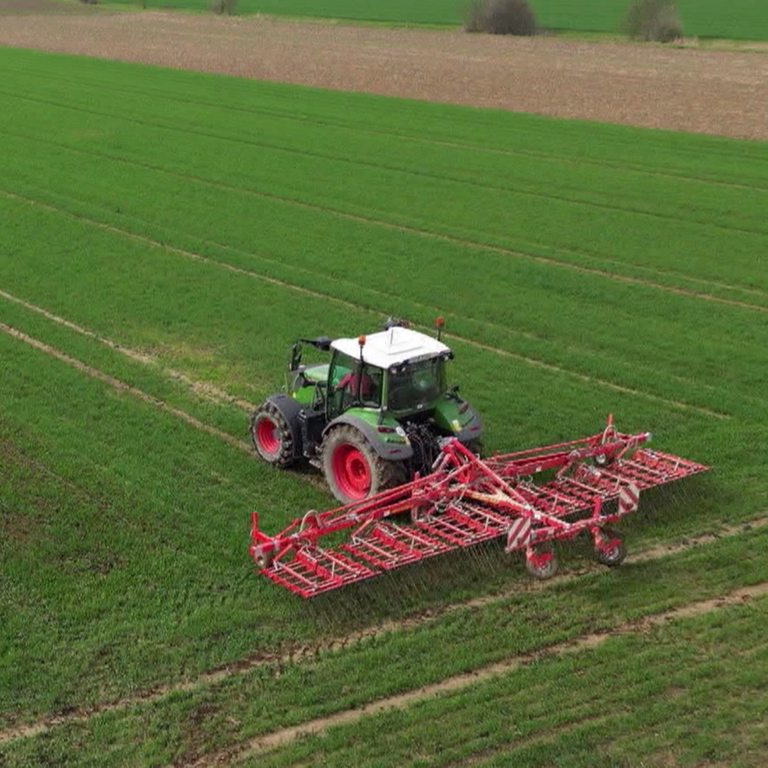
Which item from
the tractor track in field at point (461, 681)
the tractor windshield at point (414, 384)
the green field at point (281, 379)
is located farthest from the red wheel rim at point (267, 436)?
the tractor track in field at point (461, 681)

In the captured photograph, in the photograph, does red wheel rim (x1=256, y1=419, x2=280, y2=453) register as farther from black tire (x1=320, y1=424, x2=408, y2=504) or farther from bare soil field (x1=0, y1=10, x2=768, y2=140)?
bare soil field (x1=0, y1=10, x2=768, y2=140)

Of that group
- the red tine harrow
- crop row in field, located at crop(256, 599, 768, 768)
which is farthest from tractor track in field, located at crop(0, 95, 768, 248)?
crop row in field, located at crop(256, 599, 768, 768)

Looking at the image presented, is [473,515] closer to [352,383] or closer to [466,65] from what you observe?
[352,383]

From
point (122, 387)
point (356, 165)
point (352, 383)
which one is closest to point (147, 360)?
point (122, 387)

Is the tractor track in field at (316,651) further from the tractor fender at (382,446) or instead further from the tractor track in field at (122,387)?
the tractor track in field at (122,387)

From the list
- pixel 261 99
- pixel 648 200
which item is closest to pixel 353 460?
pixel 648 200
